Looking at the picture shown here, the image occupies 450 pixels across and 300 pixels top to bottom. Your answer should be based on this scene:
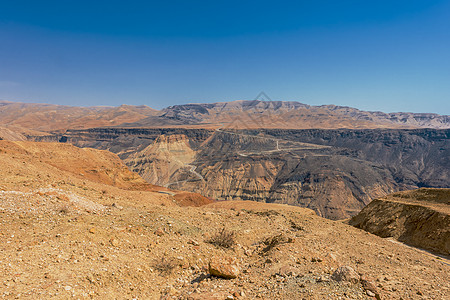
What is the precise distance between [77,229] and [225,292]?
477cm

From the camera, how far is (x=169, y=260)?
6.64 meters

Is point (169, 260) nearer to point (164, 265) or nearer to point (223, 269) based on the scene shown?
point (164, 265)

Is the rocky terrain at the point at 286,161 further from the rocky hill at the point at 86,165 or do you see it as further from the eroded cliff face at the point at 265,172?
the rocky hill at the point at 86,165

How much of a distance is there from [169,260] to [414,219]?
19515 mm

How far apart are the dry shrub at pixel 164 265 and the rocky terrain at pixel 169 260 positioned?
0.03 meters

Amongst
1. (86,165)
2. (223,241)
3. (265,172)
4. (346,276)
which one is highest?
(346,276)

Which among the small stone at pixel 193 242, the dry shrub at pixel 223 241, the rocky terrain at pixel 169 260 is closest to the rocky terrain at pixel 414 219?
the rocky terrain at pixel 169 260

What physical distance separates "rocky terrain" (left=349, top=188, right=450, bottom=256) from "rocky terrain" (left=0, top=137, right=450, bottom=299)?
25.5ft

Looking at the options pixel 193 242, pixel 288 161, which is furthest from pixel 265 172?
pixel 193 242

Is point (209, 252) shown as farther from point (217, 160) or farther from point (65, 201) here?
point (217, 160)

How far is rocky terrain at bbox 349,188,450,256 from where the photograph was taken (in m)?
15.8

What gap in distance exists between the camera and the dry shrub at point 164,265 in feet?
20.4

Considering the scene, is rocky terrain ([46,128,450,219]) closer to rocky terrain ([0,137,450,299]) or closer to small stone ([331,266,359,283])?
rocky terrain ([0,137,450,299])

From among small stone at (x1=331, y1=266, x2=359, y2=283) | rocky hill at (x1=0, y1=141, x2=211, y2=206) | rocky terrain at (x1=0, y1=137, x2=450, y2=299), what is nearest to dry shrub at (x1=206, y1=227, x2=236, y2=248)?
rocky terrain at (x1=0, y1=137, x2=450, y2=299)
